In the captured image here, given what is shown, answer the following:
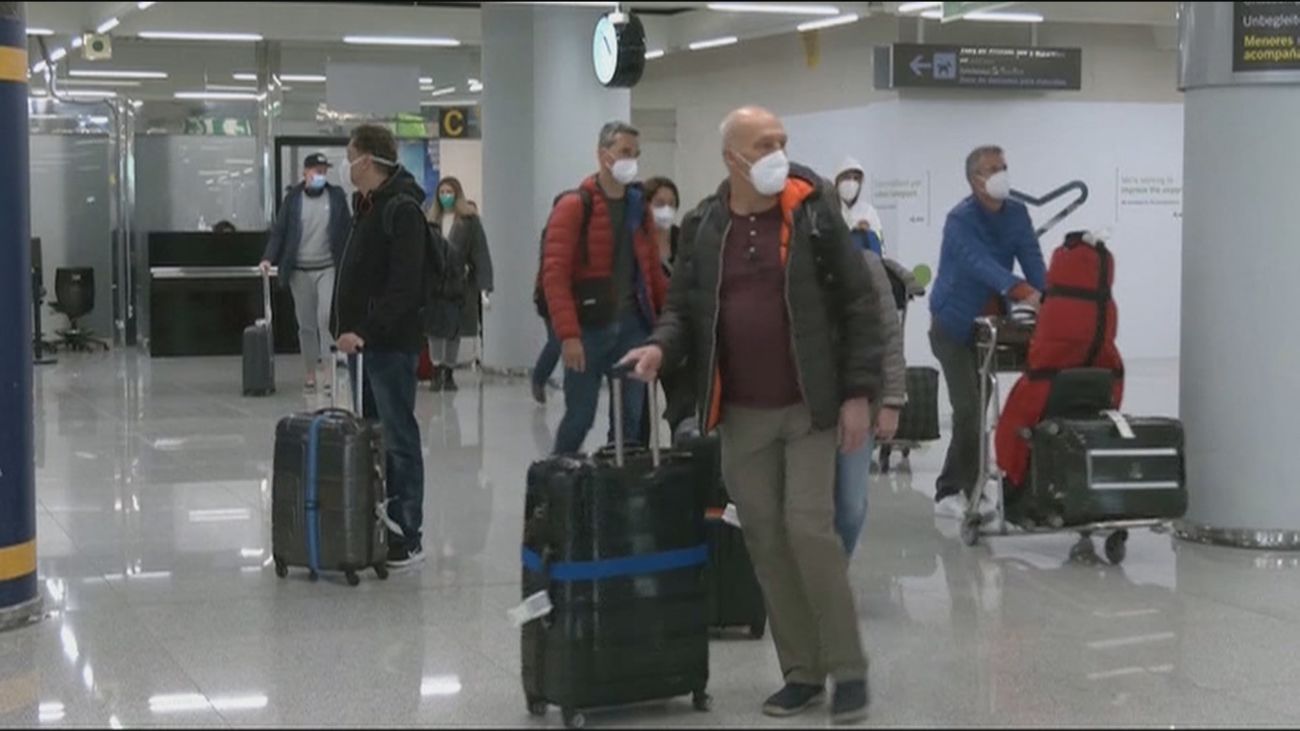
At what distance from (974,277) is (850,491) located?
2514mm

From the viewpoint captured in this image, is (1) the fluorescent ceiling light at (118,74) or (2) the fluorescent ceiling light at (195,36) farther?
(1) the fluorescent ceiling light at (118,74)

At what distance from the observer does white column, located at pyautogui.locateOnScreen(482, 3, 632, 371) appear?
16.5 metres

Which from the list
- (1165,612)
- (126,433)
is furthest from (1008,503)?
(126,433)

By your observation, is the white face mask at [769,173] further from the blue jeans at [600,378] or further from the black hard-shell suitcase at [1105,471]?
the black hard-shell suitcase at [1105,471]

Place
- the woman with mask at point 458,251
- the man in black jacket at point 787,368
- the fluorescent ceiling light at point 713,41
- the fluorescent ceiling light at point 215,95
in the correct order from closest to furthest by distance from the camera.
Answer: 1. the man in black jacket at point 787,368
2. the woman with mask at point 458,251
3. the fluorescent ceiling light at point 713,41
4. the fluorescent ceiling light at point 215,95

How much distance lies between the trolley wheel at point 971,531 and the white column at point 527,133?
8737mm

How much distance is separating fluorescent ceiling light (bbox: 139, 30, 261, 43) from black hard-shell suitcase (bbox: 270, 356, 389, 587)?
1223cm

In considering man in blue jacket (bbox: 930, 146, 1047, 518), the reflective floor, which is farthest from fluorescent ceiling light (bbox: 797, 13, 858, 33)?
man in blue jacket (bbox: 930, 146, 1047, 518)

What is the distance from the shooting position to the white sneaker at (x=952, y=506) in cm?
889

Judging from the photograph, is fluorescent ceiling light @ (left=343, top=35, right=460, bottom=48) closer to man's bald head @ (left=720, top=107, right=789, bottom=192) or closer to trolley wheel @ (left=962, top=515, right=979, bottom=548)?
trolley wheel @ (left=962, top=515, right=979, bottom=548)

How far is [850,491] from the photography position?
243 inches

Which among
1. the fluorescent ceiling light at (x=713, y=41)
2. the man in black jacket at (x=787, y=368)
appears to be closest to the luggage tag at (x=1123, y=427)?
the man in black jacket at (x=787, y=368)

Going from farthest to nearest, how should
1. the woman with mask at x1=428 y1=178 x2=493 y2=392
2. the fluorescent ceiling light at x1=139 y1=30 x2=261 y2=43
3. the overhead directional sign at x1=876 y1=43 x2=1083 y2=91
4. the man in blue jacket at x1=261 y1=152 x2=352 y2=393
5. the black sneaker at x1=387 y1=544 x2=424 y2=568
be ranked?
the fluorescent ceiling light at x1=139 y1=30 x2=261 y2=43 → the overhead directional sign at x1=876 y1=43 x2=1083 y2=91 → the woman with mask at x1=428 y1=178 x2=493 y2=392 → the man in blue jacket at x1=261 y1=152 x2=352 y2=393 → the black sneaker at x1=387 y1=544 x2=424 y2=568

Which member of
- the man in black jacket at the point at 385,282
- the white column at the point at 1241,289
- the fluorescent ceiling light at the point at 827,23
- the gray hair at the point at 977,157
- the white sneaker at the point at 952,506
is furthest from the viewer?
the fluorescent ceiling light at the point at 827,23
